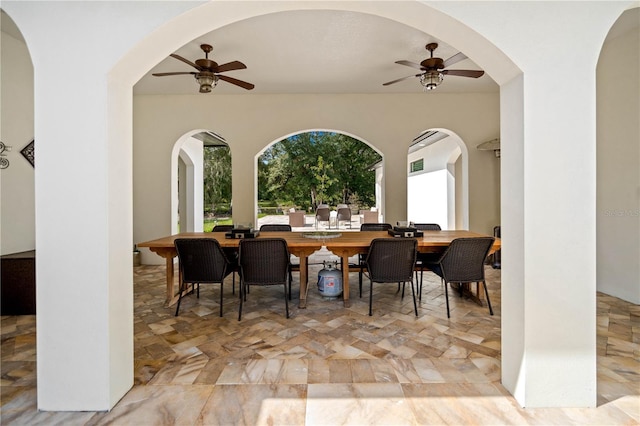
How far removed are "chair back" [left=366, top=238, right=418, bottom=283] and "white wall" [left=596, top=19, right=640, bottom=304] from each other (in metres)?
2.57

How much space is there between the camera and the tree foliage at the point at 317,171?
1539 centimetres

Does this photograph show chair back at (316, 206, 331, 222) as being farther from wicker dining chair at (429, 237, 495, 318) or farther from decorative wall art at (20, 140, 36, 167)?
decorative wall art at (20, 140, 36, 167)

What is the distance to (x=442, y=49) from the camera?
384 centimetres

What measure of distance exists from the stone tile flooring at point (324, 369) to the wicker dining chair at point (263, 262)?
0.38 metres

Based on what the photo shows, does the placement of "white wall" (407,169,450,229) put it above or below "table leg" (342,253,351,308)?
above

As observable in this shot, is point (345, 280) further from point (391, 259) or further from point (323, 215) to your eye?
point (323, 215)

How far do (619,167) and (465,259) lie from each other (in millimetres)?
2280

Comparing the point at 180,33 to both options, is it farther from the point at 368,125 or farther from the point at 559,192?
the point at 368,125

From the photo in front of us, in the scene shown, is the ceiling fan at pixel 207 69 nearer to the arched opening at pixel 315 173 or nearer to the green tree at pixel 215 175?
the arched opening at pixel 315 173

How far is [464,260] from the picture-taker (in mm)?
2945

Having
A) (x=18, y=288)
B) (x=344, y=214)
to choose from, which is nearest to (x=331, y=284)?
(x=18, y=288)

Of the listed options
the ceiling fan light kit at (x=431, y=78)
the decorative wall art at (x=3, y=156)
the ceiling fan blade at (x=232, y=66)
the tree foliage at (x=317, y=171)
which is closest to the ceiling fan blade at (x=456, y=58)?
the ceiling fan light kit at (x=431, y=78)

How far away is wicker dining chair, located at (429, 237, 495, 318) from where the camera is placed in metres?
2.89

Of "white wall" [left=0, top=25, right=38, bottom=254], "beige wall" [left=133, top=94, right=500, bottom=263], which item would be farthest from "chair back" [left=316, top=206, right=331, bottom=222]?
"white wall" [left=0, top=25, right=38, bottom=254]
